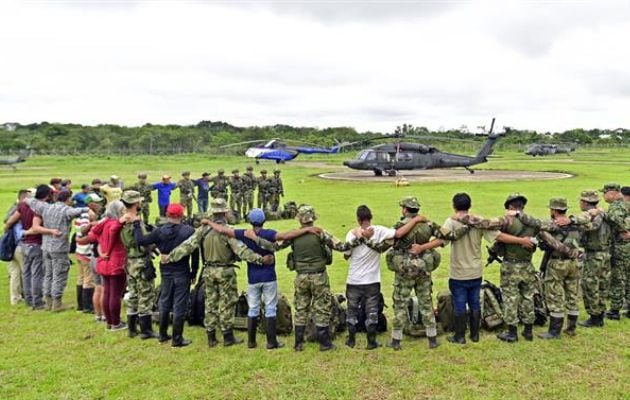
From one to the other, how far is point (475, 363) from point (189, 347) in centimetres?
360

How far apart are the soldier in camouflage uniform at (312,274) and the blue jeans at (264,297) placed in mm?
319

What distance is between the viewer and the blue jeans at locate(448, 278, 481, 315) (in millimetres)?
6031

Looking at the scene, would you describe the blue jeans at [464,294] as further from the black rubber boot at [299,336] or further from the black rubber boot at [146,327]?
the black rubber boot at [146,327]

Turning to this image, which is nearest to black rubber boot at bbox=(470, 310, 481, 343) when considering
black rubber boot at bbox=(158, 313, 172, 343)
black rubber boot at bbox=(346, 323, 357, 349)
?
black rubber boot at bbox=(346, 323, 357, 349)

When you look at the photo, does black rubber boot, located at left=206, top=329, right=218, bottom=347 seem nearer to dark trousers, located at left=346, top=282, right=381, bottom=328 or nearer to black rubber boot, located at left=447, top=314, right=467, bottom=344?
dark trousers, located at left=346, top=282, right=381, bottom=328

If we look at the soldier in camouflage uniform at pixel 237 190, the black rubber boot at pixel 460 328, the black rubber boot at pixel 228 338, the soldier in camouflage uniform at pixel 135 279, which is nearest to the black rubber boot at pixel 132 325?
the soldier in camouflage uniform at pixel 135 279

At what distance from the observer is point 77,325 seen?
6.89 m

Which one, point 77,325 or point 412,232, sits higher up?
Result: point 412,232

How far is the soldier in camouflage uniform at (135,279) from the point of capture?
6164mm

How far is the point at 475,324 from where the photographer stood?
6.13m

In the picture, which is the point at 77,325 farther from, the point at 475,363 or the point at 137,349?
the point at 475,363

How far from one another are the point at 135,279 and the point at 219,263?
1279mm

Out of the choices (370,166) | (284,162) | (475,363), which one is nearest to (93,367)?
(475,363)

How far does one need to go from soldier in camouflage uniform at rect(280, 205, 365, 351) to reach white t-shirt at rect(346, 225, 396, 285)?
0.16 meters
